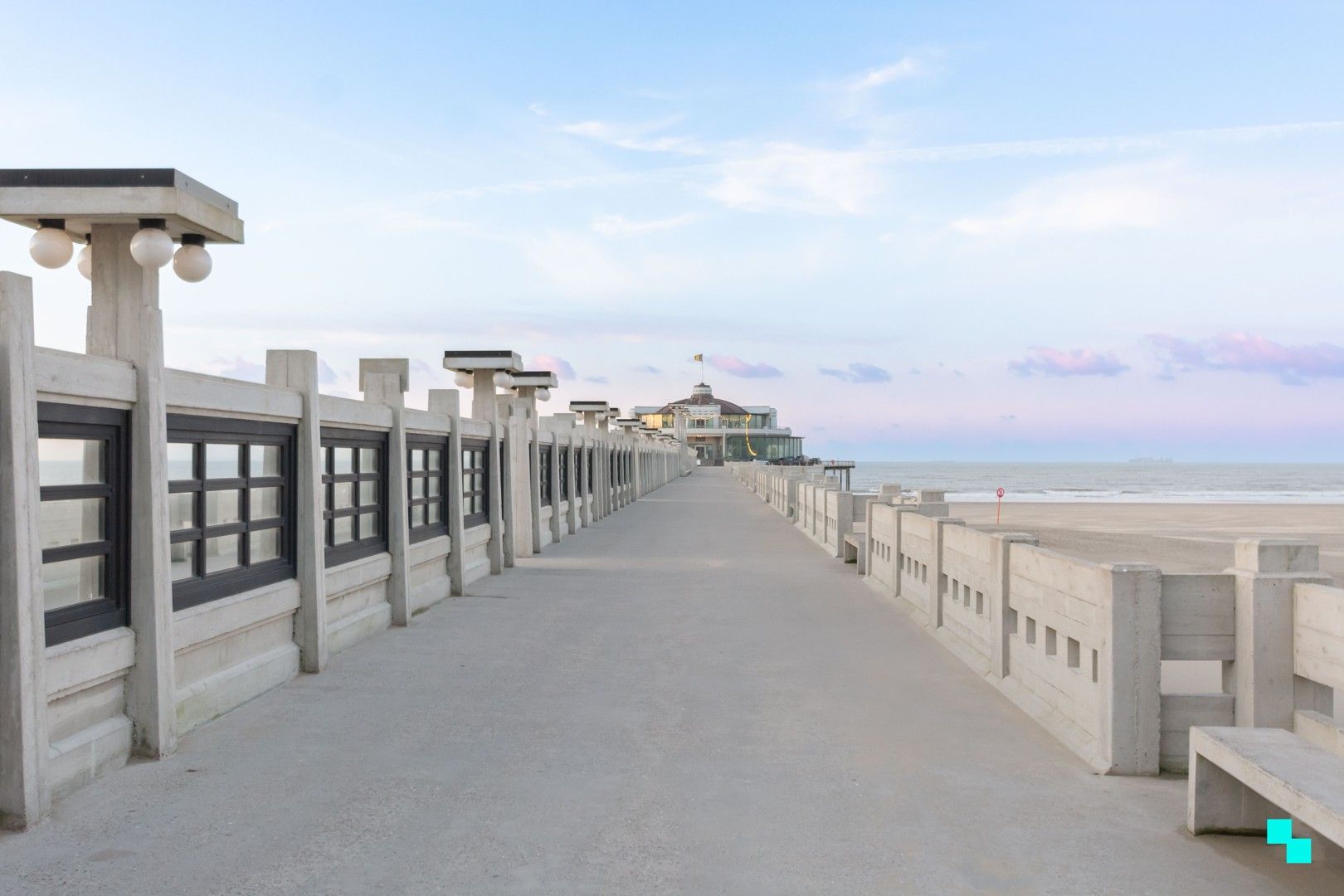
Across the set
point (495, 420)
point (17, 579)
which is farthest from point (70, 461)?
point (495, 420)

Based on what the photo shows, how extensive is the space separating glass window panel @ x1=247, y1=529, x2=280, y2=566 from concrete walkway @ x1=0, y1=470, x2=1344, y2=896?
3.37 feet

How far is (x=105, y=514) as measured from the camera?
594 centimetres

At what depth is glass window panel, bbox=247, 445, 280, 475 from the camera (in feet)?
26.2

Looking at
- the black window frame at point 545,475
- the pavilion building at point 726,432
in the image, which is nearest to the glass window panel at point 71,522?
the black window frame at point 545,475

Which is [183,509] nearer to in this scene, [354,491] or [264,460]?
[264,460]

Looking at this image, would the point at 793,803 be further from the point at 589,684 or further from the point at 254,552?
the point at 254,552

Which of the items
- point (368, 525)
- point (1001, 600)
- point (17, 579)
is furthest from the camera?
point (368, 525)

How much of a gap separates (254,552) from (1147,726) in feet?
20.7

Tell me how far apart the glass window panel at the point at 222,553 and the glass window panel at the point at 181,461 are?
52 cm

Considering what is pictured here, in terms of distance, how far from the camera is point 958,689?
8.07m

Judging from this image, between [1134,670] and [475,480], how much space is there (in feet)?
37.1

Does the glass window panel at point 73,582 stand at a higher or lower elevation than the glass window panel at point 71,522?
lower

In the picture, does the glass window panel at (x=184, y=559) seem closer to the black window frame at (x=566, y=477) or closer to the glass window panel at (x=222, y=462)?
the glass window panel at (x=222, y=462)

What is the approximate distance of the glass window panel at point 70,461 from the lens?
17.8 feet
